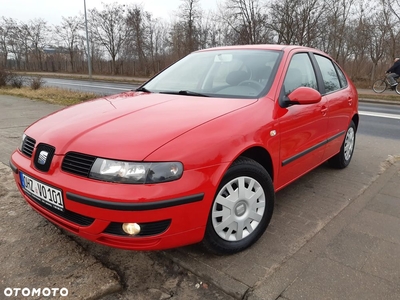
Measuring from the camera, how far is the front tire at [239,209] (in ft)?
7.18

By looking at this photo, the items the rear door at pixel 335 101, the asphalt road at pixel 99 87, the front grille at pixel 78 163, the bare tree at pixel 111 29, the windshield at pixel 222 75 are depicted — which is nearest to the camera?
the front grille at pixel 78 163

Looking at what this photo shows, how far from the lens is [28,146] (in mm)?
2477

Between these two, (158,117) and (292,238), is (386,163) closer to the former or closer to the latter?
(292,238)

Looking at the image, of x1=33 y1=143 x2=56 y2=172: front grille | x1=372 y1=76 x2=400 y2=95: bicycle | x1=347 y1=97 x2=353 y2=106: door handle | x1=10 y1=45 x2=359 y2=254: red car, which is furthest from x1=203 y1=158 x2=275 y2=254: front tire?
x1=372 y1=76 x2=400 y2=95: bicycle

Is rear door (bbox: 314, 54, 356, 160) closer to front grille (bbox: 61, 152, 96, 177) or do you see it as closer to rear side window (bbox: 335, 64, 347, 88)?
rear side window (bbox: 335, 64, 347, 88)

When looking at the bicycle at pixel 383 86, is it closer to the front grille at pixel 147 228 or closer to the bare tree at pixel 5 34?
the front grille at pixel 147 228

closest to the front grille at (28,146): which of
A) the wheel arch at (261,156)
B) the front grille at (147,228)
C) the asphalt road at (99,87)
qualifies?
the front grille at (147,228)

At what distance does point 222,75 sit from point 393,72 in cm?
1464

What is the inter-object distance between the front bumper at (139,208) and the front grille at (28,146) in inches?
15.4

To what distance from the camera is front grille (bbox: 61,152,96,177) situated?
1960 mm

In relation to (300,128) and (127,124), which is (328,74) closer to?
(300,128)

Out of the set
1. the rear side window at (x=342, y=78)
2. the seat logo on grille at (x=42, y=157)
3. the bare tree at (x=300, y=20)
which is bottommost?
the seat logo on grille at (x=42, y=157)

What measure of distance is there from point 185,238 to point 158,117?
33.5 inches

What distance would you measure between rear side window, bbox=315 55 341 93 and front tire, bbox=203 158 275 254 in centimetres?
179
